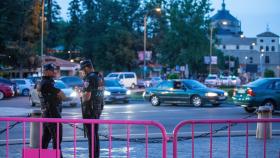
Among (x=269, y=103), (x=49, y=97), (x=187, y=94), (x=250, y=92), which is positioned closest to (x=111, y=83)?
(x=187, y=94)

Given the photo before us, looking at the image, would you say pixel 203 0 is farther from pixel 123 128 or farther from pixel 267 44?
pixel 267 44

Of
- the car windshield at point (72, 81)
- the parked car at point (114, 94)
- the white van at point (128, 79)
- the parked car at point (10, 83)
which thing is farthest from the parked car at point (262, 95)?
the white van at point (128, 79)

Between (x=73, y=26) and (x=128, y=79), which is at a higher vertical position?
(x=73, y=26)

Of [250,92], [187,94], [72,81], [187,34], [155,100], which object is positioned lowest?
[155,100]

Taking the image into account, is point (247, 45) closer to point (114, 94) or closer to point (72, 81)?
point (72, 81)

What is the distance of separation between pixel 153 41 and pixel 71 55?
1531cm

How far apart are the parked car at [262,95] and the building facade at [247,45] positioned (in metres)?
107

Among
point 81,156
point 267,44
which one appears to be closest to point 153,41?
point 81,156

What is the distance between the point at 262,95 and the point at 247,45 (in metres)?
153

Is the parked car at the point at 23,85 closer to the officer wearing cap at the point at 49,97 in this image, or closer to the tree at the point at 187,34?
the officer wearing cap at the point at 49,97

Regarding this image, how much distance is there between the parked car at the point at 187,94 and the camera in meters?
29.2

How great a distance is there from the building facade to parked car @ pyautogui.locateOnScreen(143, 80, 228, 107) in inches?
3992

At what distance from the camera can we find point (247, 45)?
17325 cm

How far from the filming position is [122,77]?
59.4 m
